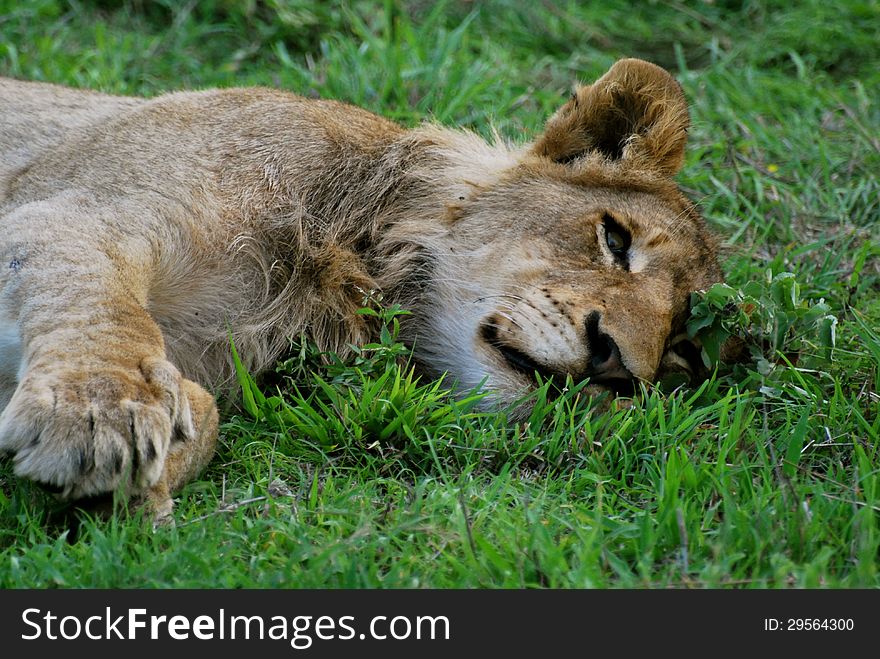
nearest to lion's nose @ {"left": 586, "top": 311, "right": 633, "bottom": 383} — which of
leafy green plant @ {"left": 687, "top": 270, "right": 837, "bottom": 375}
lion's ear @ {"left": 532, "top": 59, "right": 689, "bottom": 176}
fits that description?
leafy green plant @ {"left": 687, "top": 270, "right": 837, "bottom": 375}

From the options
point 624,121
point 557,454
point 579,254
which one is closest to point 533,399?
point 557,454

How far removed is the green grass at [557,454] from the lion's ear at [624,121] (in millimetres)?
842

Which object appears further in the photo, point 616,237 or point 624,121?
point 624,121

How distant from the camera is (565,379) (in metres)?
3.98

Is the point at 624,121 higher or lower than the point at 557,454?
higher

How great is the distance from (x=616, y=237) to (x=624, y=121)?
0.63m

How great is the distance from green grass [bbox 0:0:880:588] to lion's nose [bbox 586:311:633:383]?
12cm

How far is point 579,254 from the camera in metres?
4.24

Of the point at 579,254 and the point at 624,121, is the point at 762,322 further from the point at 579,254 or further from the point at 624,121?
the point at 624,121

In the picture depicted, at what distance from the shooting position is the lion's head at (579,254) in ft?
13.1

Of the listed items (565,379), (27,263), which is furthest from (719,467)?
(27,263)

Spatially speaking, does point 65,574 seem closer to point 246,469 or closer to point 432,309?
point 246,469

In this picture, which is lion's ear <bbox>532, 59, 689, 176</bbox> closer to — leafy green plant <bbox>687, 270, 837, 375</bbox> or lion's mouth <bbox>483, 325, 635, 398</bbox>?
leafy green plant <bbox>687, 270, 837, 375</bbox>

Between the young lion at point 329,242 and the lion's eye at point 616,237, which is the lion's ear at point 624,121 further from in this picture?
the lion's eye at point 616,237
